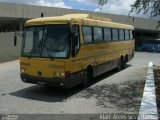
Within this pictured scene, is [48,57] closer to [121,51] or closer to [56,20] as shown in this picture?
[56,20]

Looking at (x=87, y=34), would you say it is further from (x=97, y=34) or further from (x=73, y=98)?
(x=73, y=98)

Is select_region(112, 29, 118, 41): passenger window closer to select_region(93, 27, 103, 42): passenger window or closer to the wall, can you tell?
select_region(93, 27, 103, 42): passenger window

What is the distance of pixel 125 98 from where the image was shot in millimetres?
12977

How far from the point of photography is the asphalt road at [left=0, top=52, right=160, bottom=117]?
35.5ft

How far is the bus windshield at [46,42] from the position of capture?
42.9ft

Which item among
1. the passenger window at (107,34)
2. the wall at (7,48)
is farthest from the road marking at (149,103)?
the wall at (7,48)

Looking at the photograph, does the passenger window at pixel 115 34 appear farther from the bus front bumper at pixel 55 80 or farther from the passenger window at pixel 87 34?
the bus front bumper at pixel 55 80

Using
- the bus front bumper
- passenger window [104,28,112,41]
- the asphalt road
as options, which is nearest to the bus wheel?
the asphalt road

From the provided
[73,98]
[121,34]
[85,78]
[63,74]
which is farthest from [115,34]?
[73,98]

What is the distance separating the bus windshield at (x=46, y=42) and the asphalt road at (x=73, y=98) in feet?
4.99

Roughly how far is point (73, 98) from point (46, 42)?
2.25m

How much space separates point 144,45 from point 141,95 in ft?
166

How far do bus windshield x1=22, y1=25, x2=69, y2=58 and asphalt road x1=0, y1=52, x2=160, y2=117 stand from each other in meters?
1.52

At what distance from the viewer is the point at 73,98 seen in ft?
42.2
